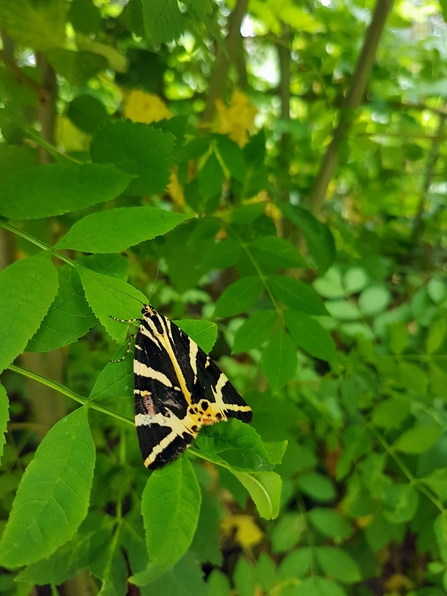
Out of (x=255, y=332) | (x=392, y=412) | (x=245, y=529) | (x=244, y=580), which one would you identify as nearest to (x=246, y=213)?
(x=255, y=332)

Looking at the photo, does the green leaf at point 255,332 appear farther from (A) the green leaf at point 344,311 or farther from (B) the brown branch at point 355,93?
(A) the green leaf at point 344,311

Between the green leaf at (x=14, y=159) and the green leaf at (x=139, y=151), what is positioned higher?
the green leaf at (x=139, y=151)

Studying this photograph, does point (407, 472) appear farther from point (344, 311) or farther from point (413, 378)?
point (344, 311)

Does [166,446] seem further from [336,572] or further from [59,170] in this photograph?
[336,572]

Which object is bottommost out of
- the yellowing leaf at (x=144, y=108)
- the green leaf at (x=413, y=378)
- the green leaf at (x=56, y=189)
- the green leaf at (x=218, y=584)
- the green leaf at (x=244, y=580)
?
the green leaf at (x=244, y=580)

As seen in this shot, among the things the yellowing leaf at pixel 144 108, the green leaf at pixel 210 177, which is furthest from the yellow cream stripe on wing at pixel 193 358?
the yellowing leaf at pixel 144 108

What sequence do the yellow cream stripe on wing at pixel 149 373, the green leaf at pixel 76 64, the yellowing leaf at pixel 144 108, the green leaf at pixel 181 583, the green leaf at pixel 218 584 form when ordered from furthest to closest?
1. the yellowing leaf at pixel 144 108
2. the green leaf at pixel 218 584
3. the green leaf at pixel 76 64
4. the green leaf at pixel 181 583
5. the yellow cream stripe on wing at pixel 149 373

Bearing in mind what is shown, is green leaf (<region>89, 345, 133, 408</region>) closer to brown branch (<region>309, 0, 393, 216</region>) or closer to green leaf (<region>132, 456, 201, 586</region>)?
green leaf (<region>132, 456, 201, 586</region>)

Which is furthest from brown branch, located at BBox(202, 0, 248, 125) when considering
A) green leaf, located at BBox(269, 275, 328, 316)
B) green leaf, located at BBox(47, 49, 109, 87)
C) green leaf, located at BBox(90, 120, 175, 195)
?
green leaf, located at BBox(269, 275, 328, 316)
